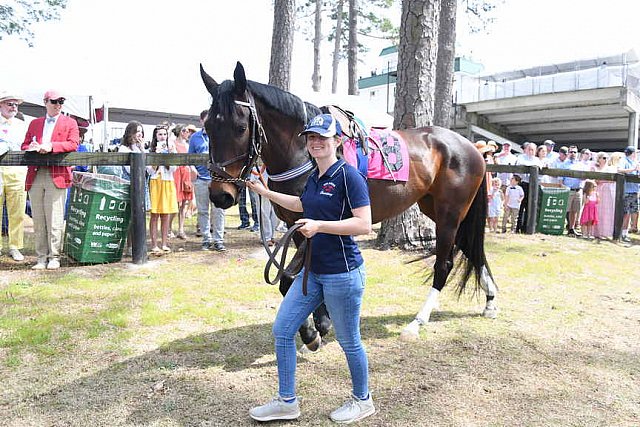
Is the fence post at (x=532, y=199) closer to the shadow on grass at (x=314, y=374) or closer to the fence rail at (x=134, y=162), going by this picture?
the shadow on grass at (x=314, y=374)

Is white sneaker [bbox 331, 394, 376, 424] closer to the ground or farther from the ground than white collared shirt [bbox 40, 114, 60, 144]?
closer to the ground

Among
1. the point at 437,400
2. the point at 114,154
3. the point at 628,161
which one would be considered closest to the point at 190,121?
the point at 114,154

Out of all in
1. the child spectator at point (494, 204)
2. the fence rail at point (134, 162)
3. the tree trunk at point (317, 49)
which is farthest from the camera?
the tree trunk at point (317, 49)

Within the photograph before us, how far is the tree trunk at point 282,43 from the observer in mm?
10367

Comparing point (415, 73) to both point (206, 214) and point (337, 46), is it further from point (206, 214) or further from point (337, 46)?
point (337, 46)

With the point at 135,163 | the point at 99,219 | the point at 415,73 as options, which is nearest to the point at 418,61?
the point at 415,73

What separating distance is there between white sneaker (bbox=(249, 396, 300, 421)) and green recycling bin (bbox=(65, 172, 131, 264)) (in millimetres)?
4197

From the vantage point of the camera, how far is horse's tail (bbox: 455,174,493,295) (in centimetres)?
527

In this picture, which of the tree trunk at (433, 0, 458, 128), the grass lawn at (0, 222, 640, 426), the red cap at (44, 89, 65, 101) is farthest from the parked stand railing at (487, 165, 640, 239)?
the red cap at (44, 89, 65, 101)

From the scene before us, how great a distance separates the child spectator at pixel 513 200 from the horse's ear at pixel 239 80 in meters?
8.78

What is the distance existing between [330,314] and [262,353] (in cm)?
136

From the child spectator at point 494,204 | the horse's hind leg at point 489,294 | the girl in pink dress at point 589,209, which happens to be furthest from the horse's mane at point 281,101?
the girl in pink dress at point 589,209

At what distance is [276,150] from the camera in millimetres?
3732

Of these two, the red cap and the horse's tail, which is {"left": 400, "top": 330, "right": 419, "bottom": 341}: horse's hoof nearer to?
the horse's tail
